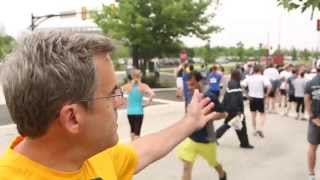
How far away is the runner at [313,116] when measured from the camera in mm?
7859

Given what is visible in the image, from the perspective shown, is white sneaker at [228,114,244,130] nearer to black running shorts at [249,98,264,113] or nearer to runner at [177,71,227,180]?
black running shorts at [249,98,264,113]

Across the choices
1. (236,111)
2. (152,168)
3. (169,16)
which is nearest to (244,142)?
(236,111)

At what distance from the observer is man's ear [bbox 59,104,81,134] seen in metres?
1.84

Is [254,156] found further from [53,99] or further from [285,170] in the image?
[53,99]

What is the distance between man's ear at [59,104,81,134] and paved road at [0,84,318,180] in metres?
7.01

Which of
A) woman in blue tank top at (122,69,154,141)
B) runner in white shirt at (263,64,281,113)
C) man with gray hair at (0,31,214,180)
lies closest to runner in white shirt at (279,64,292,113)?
runner in white shirt at (263,64,281,113)

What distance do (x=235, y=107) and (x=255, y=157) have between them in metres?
1.10

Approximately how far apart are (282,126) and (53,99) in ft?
45.9

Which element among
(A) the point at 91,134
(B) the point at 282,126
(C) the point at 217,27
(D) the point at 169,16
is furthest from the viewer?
(C) the point at 217,27

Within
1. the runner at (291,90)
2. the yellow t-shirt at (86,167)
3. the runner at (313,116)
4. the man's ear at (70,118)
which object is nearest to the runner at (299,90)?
the runner at (291,90)

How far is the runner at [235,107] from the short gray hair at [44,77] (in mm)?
9413

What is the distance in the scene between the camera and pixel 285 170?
969 centimetres

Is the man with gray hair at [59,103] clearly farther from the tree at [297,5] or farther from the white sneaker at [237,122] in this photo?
the white sneaker at [237,122]

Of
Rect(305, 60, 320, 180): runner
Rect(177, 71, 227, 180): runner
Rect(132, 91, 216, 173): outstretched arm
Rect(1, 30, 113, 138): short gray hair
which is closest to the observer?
Rect(1, 30, 113, 138): short gray hair
